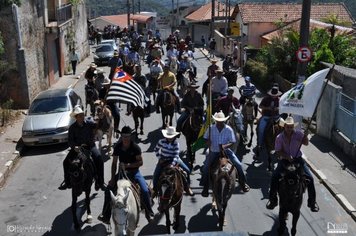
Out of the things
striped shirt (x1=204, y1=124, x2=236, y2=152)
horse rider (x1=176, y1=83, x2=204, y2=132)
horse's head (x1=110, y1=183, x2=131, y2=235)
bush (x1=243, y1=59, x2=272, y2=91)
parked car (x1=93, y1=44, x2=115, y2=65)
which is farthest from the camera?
parked car (x1=93, y1=44, x2=115, y2=65)

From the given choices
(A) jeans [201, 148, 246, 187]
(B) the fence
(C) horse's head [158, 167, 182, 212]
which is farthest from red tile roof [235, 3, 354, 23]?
(C) horse's head [158, 167, 182, 212]

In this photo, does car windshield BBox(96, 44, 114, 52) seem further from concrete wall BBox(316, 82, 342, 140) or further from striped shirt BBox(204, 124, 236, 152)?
striped shirt BBox(204, 124, 236, 152)

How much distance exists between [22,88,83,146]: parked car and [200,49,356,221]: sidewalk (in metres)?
8.04

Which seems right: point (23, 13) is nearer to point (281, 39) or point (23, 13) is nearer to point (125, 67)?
point (125, 67)

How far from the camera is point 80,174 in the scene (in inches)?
402

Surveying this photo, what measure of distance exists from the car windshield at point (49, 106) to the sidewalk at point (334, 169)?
28.1 ft

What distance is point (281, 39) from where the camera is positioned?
2620cm

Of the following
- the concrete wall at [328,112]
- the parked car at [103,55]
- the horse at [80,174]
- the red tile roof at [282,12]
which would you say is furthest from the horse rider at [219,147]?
the red tile roof at [282,12]

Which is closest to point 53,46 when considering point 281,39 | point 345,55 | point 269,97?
point 281,39

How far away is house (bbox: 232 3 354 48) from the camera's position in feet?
150

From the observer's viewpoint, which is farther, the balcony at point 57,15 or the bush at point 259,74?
the balcony at point 57,15

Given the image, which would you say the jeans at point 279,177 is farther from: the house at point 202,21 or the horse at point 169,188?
the house at point 202,21

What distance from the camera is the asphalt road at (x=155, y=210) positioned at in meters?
10.5

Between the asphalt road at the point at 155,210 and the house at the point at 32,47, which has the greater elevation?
the house at the point at 32,47
